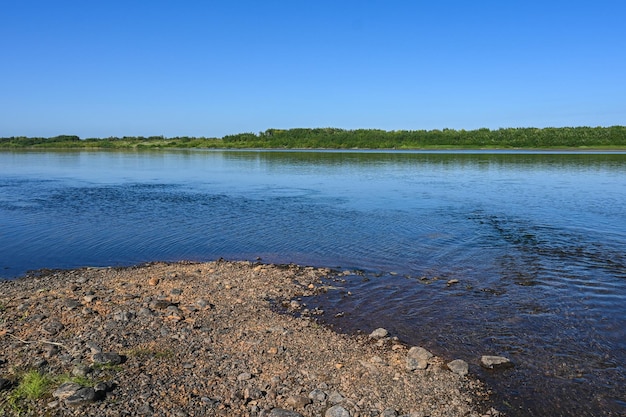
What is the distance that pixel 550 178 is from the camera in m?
50.2

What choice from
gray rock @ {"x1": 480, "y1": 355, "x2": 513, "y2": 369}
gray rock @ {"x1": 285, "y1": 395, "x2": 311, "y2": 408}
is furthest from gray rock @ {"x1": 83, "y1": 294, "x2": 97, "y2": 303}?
gray rock @ {"x1": 480, "y1": 355, "x2": 513, "y2": 369}

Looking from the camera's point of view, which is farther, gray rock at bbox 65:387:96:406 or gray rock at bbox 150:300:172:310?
gray rock at bbox 150:300:172:310

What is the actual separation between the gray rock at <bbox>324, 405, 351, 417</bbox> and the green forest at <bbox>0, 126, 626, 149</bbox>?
5552 inches

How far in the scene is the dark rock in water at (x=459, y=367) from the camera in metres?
8.58

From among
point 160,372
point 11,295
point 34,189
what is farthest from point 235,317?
point 34,189

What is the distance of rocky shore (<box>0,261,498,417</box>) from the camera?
24.0ft

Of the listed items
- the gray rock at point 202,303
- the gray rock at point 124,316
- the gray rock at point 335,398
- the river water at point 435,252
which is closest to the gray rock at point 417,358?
the river water at point 435,252

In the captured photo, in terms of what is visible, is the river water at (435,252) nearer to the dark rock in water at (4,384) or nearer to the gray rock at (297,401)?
the gray rock at (297,401)

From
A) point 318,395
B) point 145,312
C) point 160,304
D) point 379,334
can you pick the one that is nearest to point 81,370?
point 145,312

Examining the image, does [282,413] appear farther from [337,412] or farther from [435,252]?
[435,252]

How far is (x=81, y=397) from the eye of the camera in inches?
285

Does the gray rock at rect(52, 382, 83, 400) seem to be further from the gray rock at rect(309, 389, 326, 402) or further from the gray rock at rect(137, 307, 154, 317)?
the gray rock at rect(309, 389, 326, 402)

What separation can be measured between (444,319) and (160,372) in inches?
260

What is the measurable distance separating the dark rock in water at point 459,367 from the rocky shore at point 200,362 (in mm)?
18
